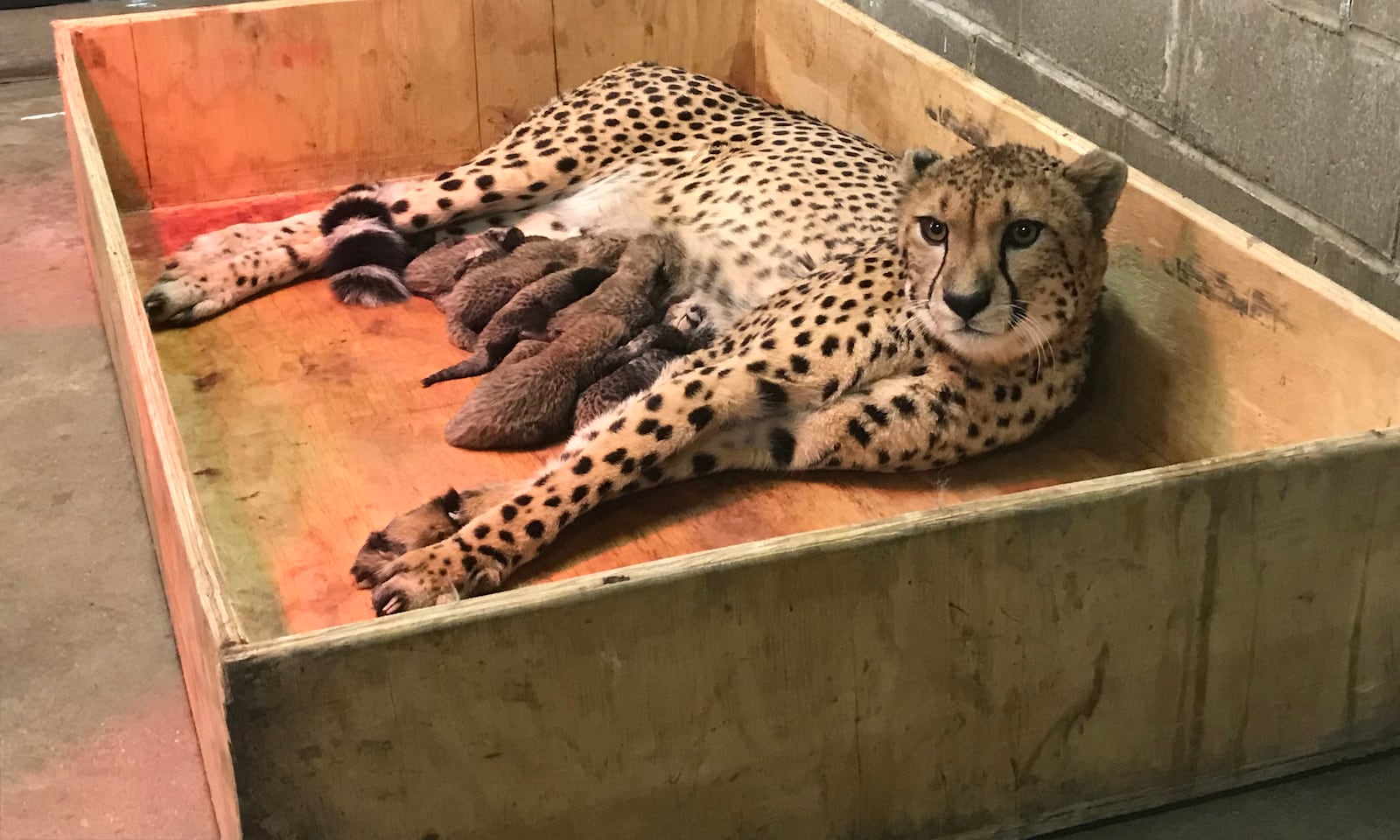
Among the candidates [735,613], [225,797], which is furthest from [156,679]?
[735,613]

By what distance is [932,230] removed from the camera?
209 centimetres

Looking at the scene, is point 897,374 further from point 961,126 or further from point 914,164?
point 961,126

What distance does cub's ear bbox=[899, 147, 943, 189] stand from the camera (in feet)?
7.10

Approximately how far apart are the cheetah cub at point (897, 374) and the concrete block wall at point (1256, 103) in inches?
13.1

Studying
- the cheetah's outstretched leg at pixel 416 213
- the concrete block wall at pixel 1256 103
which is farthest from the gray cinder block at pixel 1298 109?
the cheetah's outstretched leg at pixel 416 213

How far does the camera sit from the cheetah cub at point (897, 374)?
2.02 m

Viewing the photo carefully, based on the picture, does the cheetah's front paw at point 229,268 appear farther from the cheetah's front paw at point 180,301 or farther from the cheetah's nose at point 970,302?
the cheetah's nose at point 970,302

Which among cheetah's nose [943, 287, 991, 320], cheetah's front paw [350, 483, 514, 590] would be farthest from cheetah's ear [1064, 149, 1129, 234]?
cheetah's front paw [350, 483, 514, 590]

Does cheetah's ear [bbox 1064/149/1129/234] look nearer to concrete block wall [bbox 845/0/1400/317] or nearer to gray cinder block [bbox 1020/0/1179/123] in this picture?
concrete block wall [bbox 845/0/1400/317]

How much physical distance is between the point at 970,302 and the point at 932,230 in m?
0.15

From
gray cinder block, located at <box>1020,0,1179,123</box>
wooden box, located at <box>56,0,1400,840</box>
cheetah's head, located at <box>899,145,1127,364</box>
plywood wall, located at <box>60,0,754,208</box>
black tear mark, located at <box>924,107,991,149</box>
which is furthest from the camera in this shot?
plywood wall, located at <box>60,0,754,208</box>

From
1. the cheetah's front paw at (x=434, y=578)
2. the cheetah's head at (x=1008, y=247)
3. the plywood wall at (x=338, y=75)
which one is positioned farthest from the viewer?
the plywood wall at (x=338, y=75)

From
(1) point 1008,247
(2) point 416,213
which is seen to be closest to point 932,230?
(1) point 1008,247

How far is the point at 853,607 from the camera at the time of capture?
5.23 feet
